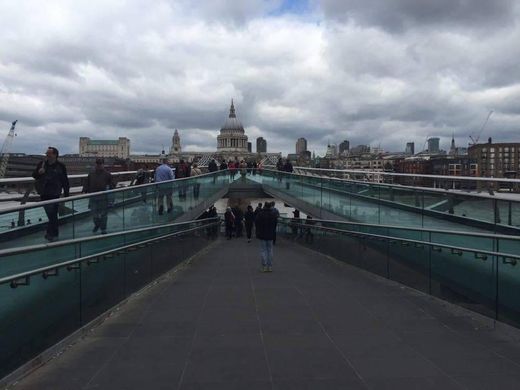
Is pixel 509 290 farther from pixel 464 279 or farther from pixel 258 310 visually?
pixel 258 310


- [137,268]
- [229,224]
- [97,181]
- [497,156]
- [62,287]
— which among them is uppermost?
[497,156]

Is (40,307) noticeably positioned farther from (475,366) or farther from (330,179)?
(330,179)

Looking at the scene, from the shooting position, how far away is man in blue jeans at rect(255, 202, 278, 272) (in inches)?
504

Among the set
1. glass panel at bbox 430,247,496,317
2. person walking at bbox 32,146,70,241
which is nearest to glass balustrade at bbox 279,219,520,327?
glass panel at bbox 430,247,496,317

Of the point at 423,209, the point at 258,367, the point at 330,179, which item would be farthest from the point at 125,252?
the point at 330,179

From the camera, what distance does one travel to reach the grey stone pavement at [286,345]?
5.12 meters

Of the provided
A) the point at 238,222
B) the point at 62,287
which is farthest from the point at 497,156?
the point at 62,287

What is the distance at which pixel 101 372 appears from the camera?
533 centimetres

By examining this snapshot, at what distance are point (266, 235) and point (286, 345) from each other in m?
6.77

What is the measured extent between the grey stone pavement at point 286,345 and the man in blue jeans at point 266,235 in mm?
3068

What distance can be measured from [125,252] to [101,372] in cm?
348

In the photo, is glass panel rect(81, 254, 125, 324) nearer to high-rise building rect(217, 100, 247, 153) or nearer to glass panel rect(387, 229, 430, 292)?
glass panel rect(387, 229, 430, 292)

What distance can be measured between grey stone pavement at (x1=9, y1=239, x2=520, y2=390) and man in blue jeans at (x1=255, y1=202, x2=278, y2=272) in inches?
121

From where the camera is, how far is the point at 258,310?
26.0 feet
